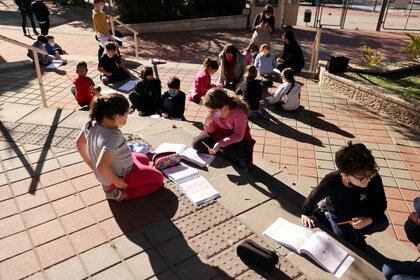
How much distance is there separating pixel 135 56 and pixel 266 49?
465 centimetres

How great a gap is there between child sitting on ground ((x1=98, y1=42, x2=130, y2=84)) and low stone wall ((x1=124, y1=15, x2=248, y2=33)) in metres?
6.96

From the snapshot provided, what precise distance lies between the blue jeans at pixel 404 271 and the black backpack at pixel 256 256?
1001 millimetres

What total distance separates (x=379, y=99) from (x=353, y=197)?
4.53m

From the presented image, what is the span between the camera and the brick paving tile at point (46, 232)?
3.39 meters

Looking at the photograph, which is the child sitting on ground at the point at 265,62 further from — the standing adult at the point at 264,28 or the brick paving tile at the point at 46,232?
the brick paving tile at the point at 46,232

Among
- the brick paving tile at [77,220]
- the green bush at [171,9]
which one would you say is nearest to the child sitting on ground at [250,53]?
the brick paving tile at [77,220]

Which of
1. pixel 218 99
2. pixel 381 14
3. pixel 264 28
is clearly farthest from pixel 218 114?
pixel 381 14

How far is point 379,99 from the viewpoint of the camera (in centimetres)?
723

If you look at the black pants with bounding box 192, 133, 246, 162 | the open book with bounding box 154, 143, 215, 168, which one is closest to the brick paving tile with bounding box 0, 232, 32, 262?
the open book with bounding box 154, 143, 215, 168

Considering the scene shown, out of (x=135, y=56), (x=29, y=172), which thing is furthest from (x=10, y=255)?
(x=135, y=56)

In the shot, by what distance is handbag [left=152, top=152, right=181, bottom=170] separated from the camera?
14.4ft

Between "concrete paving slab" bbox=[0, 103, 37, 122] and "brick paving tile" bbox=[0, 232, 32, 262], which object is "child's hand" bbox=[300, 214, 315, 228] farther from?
"concrete paving slab" bbox=[0, 103, 37, 122]

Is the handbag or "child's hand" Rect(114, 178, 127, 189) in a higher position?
"child's hand" Rect(114, 178, 127, 189)

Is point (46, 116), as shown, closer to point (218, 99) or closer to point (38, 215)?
point (38, 215)
